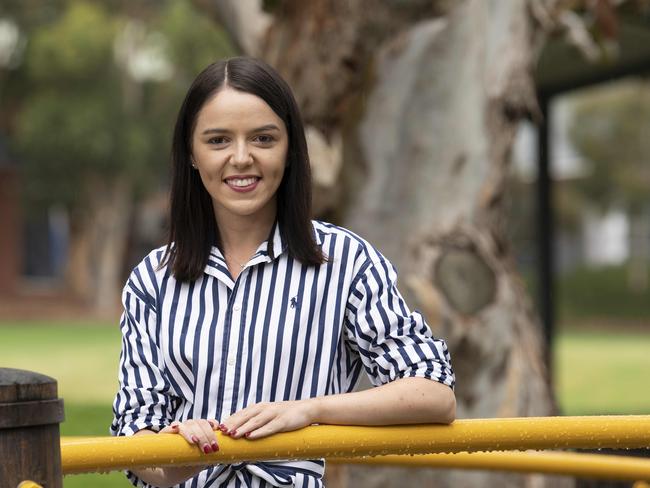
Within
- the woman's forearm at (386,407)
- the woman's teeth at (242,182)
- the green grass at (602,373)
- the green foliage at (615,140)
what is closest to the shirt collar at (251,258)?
the woman's teeth at (242,182)

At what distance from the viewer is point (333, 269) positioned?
2010 mm

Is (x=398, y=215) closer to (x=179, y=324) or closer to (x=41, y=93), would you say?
(x=179, y=324)

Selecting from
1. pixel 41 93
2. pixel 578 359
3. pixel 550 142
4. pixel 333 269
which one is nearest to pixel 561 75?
pixel 550 142

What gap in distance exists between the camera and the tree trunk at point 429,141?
485cm

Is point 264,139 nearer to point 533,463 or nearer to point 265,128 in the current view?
point 265,128

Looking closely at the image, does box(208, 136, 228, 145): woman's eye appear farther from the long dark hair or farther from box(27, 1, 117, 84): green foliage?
box(27, 1, 117, 84): green foliage

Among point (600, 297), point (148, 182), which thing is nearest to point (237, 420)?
point (148, 182)

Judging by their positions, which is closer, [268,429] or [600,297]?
[268,429]

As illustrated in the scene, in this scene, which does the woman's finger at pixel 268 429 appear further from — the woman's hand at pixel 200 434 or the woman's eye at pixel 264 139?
the woman's eye at pixel 264 139

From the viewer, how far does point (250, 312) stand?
6.55ft

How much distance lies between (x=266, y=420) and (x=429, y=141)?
10.7ft

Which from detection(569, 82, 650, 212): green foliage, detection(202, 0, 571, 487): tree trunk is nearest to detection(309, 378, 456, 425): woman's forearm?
detection(202, 0, 571, 487): tree trunk

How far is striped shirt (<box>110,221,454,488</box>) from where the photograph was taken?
1973 mm

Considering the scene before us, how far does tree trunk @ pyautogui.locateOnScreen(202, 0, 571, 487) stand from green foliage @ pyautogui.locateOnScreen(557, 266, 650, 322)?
3125cm
